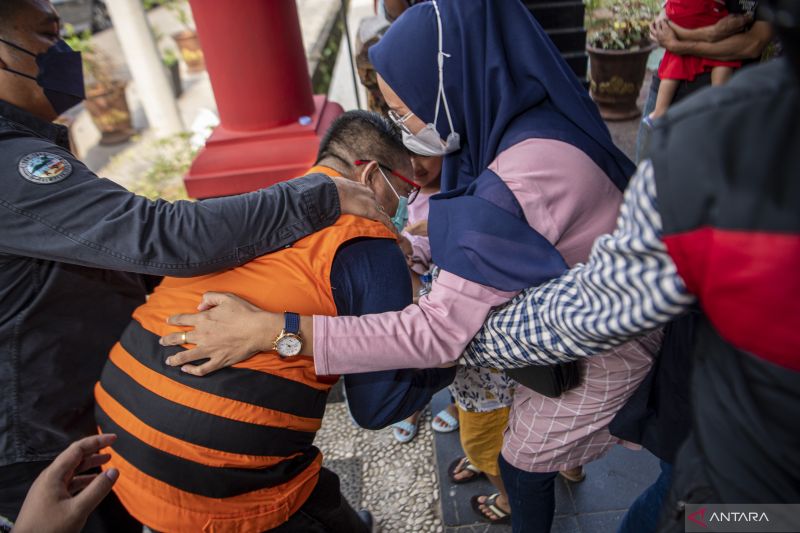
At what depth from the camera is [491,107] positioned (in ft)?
4.99

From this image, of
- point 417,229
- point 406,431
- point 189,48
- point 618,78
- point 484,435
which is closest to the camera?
point 484,435

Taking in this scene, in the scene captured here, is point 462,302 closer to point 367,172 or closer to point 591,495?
point 367,172

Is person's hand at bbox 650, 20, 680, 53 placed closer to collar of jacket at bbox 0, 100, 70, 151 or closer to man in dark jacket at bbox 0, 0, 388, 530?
man in dark jacket at bbox 0, 0, 388, 530

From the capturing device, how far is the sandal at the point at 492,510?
7.72 feet

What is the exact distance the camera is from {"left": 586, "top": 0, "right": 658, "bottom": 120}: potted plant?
17.7ft

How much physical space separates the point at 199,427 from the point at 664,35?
139 inches

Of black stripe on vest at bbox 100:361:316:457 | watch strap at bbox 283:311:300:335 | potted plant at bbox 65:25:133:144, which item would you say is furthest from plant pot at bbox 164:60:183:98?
watch strap at bbox 283:311:300:335

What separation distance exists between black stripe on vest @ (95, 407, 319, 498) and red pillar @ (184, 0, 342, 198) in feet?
5.00

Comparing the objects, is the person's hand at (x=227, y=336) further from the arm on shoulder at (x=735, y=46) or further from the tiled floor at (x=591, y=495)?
the arm on shoulder at (x=735, y=46)

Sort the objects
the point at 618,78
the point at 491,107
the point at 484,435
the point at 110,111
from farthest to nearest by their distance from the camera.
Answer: the point at 110,111 → the point at 618,78 → the point at 484,435 → the point at 491,107

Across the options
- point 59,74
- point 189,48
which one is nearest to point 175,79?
point 189,48

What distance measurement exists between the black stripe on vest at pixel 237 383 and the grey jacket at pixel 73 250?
0.20 meters

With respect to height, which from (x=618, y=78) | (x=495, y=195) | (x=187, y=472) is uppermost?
(x=495, y=195)

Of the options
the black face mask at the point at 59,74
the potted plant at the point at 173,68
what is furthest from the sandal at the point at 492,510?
the potted plant at the point at 173,68
